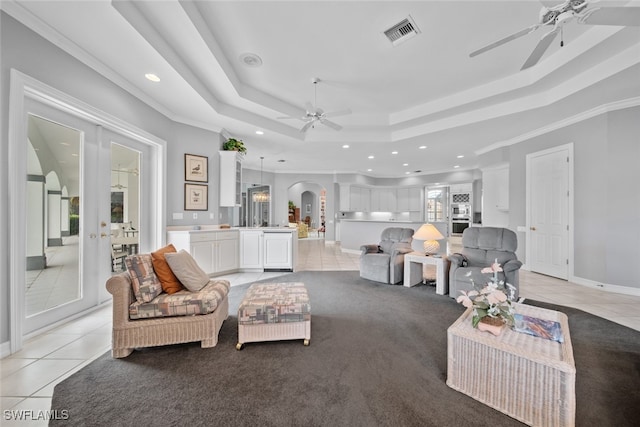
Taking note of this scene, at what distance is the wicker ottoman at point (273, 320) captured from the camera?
7.06 ft

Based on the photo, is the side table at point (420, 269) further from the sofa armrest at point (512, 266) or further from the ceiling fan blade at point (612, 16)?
the ceiling fan blade at point (612, 16)

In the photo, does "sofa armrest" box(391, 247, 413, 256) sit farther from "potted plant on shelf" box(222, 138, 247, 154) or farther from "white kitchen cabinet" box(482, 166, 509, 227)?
"white kitchen cabinet" box(482, 166, 509, 227)

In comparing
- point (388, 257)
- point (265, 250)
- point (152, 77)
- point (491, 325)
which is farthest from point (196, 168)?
point (491, 325)

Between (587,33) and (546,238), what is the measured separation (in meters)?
3.52

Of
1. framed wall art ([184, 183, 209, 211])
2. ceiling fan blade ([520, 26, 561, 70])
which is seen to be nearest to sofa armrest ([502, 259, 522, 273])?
ceiling fan blade ([520, 26, 561, 70])

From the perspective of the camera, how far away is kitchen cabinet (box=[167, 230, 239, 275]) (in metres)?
4.03

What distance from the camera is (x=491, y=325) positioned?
1.60m

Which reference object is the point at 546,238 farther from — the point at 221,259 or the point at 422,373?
the point at 221,259

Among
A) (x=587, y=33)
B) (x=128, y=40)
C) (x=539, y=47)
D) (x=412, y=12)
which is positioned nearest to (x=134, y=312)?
(x=128, y=40)

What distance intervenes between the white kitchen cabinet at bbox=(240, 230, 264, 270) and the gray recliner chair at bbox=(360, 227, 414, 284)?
2.04 metres

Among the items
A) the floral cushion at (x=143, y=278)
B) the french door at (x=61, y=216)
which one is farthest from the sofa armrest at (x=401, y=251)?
the french door at (x=61, y=216)

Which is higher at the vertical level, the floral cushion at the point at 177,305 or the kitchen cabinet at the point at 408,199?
the kitchen cabinet at the point at 408,199

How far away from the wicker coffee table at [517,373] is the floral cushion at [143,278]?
2.42 metres

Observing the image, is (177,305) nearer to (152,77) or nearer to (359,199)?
(152,77)
